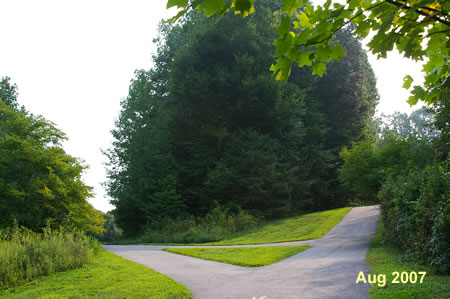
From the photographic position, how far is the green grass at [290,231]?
56.3 feet

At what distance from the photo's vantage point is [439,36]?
2762 mm

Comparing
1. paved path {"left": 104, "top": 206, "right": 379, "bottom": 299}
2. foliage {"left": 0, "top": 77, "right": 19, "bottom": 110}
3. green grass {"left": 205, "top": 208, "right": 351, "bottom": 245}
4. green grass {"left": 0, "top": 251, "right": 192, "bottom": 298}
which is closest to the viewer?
paved path {"left": 104, "top": 206, "right": 379, "bottom": 299}

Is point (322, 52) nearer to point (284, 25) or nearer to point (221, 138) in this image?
point (284, 25)

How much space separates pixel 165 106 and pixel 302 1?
31.9 meters

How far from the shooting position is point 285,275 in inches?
321

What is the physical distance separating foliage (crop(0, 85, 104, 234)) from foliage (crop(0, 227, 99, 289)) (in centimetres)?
167

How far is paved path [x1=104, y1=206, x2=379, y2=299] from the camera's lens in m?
6.41

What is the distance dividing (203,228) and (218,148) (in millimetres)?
9145

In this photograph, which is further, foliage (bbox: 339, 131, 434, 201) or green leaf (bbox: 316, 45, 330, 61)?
foliage (bbox: 339, 131, 434, 201)

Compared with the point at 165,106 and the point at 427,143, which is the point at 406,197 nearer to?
the point at 427,143

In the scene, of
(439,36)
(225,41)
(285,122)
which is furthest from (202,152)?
(439,36)

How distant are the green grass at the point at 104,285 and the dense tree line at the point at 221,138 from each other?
15732 millimetres

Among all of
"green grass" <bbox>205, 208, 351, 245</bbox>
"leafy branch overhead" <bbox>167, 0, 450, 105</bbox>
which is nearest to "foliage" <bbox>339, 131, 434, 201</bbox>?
"green grass" <bbox>205, 208, 351, 245</bbox>

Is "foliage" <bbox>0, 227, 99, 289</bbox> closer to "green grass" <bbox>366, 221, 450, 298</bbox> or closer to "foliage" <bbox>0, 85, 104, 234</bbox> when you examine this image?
"foliage" <bbox>0, 85, 104, 234</bbox>
